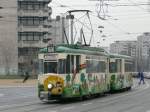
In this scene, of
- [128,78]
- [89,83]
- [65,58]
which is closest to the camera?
[65,58]

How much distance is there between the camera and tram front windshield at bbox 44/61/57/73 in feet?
94.4

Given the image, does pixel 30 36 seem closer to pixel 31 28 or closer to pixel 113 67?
pixel 31 28

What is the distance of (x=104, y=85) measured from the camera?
1430 inches

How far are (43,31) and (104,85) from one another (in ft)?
255

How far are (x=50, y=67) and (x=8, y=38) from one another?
267ft

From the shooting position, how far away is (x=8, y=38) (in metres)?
109

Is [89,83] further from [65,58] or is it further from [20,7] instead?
[20,7]

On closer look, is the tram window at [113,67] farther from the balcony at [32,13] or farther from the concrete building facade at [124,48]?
the concrete building facade at [124,48]

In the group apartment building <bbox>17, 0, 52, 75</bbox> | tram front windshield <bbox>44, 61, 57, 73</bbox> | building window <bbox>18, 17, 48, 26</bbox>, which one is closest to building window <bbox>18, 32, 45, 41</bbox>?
apartment building <bbox>17, 0, 52, 75</bbox>

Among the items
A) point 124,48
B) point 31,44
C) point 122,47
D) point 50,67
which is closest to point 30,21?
point 31,44

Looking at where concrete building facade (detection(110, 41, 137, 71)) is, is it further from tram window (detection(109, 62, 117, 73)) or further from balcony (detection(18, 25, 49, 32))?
tram window (detection(109, 62, 117, 73))

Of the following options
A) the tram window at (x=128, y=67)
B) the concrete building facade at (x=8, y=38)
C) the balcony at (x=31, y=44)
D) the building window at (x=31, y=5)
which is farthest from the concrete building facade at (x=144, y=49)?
the tram window at (x=128, y=67)

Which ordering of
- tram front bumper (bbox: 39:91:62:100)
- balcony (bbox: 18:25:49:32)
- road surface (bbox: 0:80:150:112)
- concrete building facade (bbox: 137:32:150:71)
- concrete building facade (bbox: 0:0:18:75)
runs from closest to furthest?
road surface (bbox: 0:80:150:112), tram front bumper (bbox: 39:91:62:100), concrete building facade (bbox: 0:0:18:75), balcony (bbox: 18:25:49:32), concrete building facade (bbox: 137:32:150:71)

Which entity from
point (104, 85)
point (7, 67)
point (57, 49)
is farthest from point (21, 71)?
point (57, 49)
